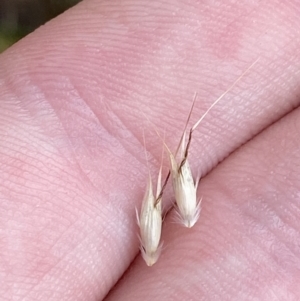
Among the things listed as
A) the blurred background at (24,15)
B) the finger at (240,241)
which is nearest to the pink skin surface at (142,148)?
the finger at (240,241)

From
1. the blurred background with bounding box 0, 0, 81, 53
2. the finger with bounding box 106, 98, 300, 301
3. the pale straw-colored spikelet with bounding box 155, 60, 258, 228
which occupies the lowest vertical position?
the finger with bounding box 106, 98, 300, 301

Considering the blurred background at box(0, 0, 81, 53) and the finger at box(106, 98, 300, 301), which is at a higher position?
the blurred background at box(0, 0, 81, 53)

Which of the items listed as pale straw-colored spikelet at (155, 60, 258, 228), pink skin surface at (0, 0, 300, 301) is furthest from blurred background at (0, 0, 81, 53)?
pale straw-colored spikelet at (155, 60, 258, 228)

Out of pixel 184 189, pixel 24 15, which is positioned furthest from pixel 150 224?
pixel 24 15

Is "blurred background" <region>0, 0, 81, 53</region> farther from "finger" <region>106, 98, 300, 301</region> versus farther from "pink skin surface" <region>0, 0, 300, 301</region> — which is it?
"finger" <region>106, 98, 300, 301</region>

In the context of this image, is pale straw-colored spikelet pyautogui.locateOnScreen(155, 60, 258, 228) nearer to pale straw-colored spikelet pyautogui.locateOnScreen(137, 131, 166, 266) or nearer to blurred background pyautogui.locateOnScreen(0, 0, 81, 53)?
pale straw-colored spikelet pyautogui.locateOnScreen(137, 131, 166, 266)

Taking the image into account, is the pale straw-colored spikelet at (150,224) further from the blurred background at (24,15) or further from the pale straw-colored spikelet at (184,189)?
the blurred background at (24,15)

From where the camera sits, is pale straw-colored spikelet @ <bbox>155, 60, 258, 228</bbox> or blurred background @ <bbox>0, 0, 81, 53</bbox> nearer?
pale straw-colored spikelet @ <bbox>155, 60, 258, 228</bbox>
